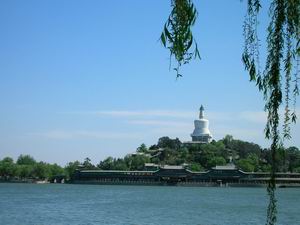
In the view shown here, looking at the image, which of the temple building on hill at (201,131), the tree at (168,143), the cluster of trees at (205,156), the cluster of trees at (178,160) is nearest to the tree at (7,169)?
the cluster of trees at (178,160)

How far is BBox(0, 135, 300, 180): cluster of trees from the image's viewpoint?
135 m

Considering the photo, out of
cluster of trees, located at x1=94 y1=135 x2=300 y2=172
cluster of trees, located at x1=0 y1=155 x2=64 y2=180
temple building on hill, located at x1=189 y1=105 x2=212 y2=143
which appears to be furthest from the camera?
temple building on hill, located at x1=189 y1=105 x2=212 y2=143

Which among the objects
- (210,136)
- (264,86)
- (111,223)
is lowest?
(111,223)

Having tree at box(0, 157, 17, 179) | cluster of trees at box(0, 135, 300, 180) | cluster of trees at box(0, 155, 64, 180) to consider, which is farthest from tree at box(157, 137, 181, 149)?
tree at box(0, 157, 17, 179)

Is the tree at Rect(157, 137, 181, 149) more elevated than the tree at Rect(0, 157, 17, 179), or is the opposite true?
the tree at Rect(157, 137, 181, 149)

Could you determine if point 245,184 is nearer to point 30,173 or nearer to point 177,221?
point 30,173

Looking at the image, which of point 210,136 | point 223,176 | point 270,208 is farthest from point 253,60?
point 210,136

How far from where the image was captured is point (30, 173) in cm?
14562

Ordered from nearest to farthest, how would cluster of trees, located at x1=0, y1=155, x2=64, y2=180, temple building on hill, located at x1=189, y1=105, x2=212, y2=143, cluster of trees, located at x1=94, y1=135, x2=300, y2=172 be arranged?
cluster of trees, located at x1=94, y1=135, x2=300, y2=172, cluster of trees, located at x1=0, y1=155, x2=64, y2=180, temple building on hill, located at x1=189, y1=105, x2=212, y2=143

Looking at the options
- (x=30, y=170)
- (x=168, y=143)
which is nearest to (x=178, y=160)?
(x=168, y=143)

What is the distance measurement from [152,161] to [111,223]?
369ft

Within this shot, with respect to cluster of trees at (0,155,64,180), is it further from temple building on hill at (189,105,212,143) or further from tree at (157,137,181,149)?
temple building on hill at (189,105,212,143)

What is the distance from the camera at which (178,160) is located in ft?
469

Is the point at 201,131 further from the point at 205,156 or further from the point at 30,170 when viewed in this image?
the point at 30,170
